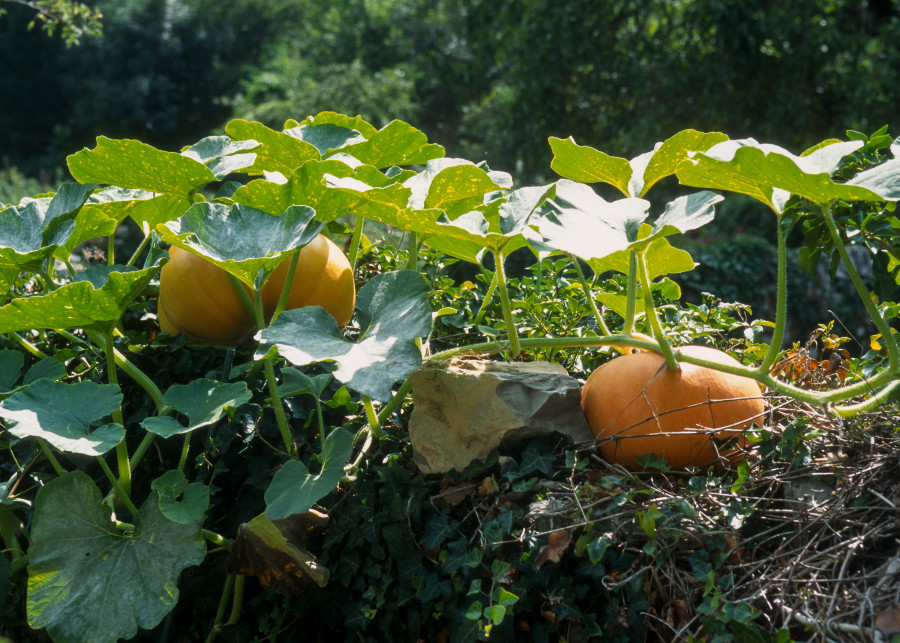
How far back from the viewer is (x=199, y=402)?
3.20 feet

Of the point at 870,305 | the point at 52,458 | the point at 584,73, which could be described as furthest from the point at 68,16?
the point at 584,73

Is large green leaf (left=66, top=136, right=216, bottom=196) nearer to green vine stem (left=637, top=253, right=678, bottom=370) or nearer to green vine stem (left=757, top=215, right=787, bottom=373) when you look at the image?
green vine stem (left=637, top=253, right=678, bottom=370)

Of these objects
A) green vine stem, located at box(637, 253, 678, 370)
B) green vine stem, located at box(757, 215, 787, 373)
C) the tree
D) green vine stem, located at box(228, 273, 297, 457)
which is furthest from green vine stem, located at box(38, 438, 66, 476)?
the tree

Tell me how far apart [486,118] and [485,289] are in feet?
33.6

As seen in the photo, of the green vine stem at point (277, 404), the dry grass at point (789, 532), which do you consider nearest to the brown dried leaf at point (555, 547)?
the dry grass at point (789, 532)

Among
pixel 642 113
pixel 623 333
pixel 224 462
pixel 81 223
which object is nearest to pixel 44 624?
pixel 224 462

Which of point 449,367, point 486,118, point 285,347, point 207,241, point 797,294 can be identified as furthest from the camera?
point 486,118

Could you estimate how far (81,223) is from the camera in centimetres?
117

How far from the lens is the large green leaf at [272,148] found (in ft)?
3.74

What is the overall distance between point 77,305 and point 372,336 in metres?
0.39

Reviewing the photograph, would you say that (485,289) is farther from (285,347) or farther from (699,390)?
(285,347)

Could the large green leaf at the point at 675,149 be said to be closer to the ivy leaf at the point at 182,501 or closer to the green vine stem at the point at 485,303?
the green vine stem at the point at 485,303

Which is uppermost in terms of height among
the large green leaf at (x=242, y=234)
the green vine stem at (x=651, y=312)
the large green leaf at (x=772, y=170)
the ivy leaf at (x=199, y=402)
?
the large green leaf at (x=772, y=170)

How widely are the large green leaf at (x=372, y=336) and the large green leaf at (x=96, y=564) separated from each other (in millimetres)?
303
